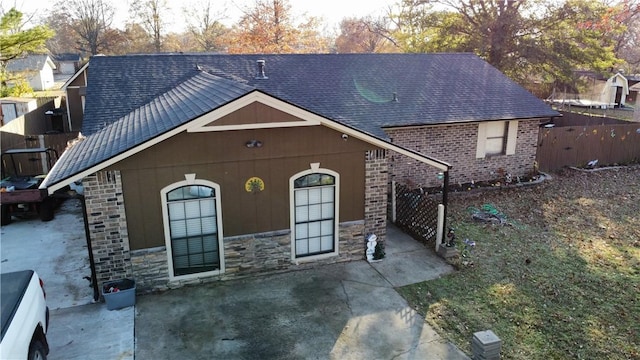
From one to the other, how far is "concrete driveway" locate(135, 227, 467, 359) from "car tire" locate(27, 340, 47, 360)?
53.0 inches

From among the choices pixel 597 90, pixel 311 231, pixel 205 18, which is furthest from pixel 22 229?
pixel 597 90

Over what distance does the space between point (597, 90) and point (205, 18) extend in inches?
1615

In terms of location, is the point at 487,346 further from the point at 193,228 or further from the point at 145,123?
the point at 145,123

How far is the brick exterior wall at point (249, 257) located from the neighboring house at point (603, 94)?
3513cm

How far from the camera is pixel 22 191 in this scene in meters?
13.1

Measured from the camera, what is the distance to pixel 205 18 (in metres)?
49.5

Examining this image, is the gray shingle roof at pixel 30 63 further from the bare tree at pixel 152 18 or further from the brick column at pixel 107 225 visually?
the brick column at pixel 107 225

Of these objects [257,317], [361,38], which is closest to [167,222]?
[257,317]

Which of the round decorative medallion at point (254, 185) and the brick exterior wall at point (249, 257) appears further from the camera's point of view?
the round decorative medallion at point (254, 185)

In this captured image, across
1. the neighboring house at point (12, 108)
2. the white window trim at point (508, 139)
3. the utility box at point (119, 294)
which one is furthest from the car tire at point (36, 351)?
the neighboring house at point (12, 108)

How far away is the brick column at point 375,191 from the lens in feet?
34.7

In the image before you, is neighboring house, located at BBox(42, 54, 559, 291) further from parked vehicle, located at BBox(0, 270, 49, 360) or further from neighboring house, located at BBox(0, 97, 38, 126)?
neighboring house, located at BBox(0, 97, 38, 126)

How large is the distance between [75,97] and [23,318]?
23.4 m

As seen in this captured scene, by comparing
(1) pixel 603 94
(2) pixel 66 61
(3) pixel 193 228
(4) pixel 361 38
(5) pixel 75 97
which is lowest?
(3) pixel 193 228
